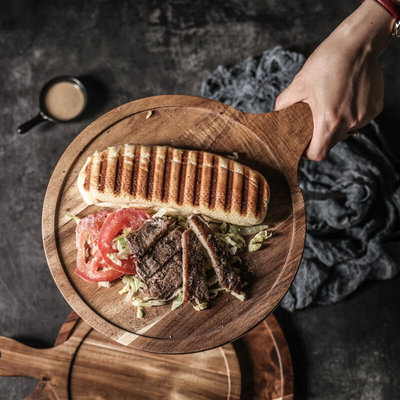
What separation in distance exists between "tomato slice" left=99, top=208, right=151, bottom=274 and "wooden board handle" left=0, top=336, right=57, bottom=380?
1516 mm

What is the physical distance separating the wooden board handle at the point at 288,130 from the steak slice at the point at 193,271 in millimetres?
1073

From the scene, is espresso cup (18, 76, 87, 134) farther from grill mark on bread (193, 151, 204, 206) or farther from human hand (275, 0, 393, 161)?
human hand (275, 0, 393, 161)

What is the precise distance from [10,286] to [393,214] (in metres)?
4.44

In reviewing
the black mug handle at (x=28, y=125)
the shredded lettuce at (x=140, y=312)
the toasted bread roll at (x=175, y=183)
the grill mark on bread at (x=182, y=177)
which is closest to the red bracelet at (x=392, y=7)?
the toasted bread roll at (x=175, y=183)

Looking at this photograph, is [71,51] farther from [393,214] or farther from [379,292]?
[379,292]

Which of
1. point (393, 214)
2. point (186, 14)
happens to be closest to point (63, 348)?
point (393, 214)

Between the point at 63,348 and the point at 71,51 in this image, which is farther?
the point at 71,51

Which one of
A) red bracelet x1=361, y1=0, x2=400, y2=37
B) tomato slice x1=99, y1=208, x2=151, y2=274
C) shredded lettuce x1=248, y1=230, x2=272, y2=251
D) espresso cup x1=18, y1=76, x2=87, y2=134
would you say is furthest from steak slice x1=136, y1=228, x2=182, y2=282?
red bracelet x1=361, y1=0, x2=400, y2=37

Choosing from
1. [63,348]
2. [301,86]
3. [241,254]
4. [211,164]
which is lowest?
[63,348]

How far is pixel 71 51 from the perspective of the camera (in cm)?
532

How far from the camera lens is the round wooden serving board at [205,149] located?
356cm

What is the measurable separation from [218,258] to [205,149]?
1000mm

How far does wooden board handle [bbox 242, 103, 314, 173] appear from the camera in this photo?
373 centimetres

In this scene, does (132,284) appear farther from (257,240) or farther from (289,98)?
(289,98)
